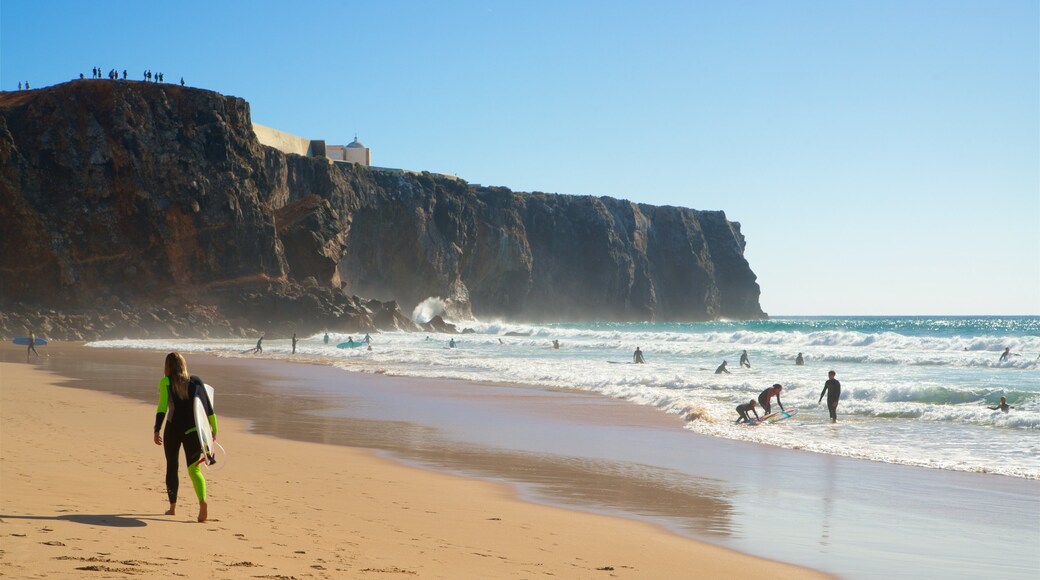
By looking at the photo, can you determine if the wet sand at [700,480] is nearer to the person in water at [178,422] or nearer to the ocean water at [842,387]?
the ocean water at [842,387]

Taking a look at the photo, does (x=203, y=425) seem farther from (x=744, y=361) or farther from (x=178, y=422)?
(x=744, y=361)

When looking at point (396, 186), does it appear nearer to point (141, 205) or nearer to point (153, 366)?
point (141, 205)

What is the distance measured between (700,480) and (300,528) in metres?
5.19

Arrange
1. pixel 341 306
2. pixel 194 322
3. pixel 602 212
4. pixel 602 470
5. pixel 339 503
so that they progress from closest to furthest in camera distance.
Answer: pixel 339 503 → pixel 602 470 → pixel 194 322 → pixel 341 306 → pixel 602 212

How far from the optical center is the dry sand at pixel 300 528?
5387 mm

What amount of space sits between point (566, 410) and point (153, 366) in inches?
662

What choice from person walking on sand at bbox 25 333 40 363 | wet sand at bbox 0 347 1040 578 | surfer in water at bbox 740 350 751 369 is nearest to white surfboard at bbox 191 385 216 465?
wet sand at bbox 0 347 1040 578

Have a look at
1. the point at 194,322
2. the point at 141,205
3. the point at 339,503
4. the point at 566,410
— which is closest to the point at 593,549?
the point at 339,503

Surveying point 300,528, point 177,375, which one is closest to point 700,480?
point 300,528

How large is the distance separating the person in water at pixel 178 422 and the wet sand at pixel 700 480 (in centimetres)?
346

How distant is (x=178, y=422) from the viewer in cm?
674

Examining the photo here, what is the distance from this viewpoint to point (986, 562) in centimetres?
683

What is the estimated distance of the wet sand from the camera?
284 inches

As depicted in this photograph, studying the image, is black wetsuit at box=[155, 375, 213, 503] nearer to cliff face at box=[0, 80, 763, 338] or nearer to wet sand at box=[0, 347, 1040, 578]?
wet sand at box=[0, 347, 1040, 578]
